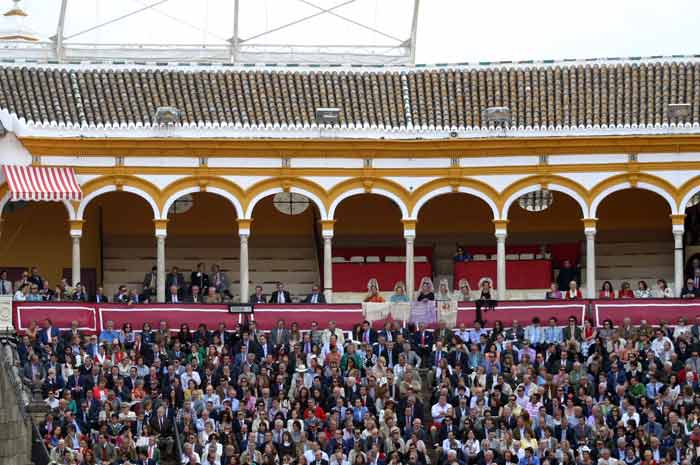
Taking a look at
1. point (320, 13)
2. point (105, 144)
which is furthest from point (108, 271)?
point (320, 13)

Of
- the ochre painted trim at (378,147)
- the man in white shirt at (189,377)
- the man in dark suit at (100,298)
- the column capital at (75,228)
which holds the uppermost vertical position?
the ochre painted trim at (378,147)

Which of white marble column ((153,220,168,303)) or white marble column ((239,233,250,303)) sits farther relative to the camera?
white marble column ((239,233,250,303))

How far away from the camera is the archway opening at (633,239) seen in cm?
6681

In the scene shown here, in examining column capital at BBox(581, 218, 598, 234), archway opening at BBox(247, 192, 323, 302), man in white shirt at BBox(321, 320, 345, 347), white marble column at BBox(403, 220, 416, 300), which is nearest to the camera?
man in white shirt at BBox(321, 320, 345, 347)

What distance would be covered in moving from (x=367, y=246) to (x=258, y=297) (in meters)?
5.38

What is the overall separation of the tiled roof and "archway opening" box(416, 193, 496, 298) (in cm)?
289

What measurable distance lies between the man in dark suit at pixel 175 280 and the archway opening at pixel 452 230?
668 centimetres

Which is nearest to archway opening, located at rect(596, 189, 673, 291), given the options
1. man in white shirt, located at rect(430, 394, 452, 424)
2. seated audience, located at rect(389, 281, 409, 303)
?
seated audience, located at rect(389, 281, 409, 303)

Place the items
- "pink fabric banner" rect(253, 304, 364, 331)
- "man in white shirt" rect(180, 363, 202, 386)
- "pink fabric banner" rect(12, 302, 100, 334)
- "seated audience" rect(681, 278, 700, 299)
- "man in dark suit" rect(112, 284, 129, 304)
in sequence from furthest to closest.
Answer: "seated audience" rect(681, 278, 700, 299) → "man in dark suit" rect(112, 284, 129, 304) → "pink fabric banner" rect(253, 304, 364, 331) → "pink fabric banner" rect(12, 302, 100, 334) → "man in white shirt" rect(180, 363, 202, 386)

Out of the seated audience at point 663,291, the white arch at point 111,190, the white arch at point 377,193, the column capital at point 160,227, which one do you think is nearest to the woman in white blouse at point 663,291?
the seated audience at point 663,291

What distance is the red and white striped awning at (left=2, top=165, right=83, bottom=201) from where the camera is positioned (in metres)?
62.8

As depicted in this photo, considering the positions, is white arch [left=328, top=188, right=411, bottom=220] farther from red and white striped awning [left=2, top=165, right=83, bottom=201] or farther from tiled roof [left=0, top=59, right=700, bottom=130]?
red and white striped awning [left=2, top=165, right=83, bottom=201]

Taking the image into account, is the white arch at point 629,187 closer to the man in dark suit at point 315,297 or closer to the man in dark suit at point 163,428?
the man in dark suit at point 315,297

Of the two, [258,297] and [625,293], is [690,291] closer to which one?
[625,293]
